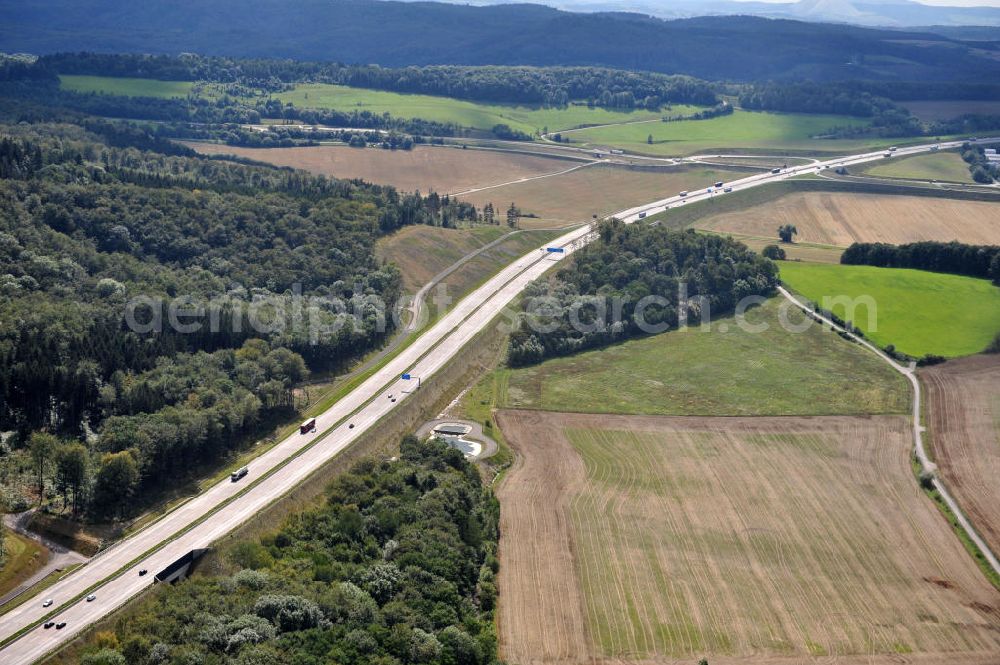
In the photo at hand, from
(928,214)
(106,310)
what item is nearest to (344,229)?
(106,310)

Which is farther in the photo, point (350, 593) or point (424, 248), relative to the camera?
point (424, 248)

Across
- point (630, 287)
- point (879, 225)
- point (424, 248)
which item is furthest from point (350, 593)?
point (879, 225)

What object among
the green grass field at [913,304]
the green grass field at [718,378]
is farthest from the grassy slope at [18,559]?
the green grass field at [913,304]

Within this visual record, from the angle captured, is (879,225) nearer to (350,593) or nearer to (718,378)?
(718,378)

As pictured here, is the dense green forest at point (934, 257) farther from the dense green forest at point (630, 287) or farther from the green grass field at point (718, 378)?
the green grass field at point (718, 378)

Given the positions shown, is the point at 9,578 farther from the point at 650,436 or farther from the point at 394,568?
the point at 650,436

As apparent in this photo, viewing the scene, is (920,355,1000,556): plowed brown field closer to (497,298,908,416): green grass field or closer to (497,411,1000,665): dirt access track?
(497,411,1000,665): dirt access track

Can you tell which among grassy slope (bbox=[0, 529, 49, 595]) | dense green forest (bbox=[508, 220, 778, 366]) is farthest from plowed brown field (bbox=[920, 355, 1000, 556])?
grassy slope (bbox=[0, 529, 49, 595])
